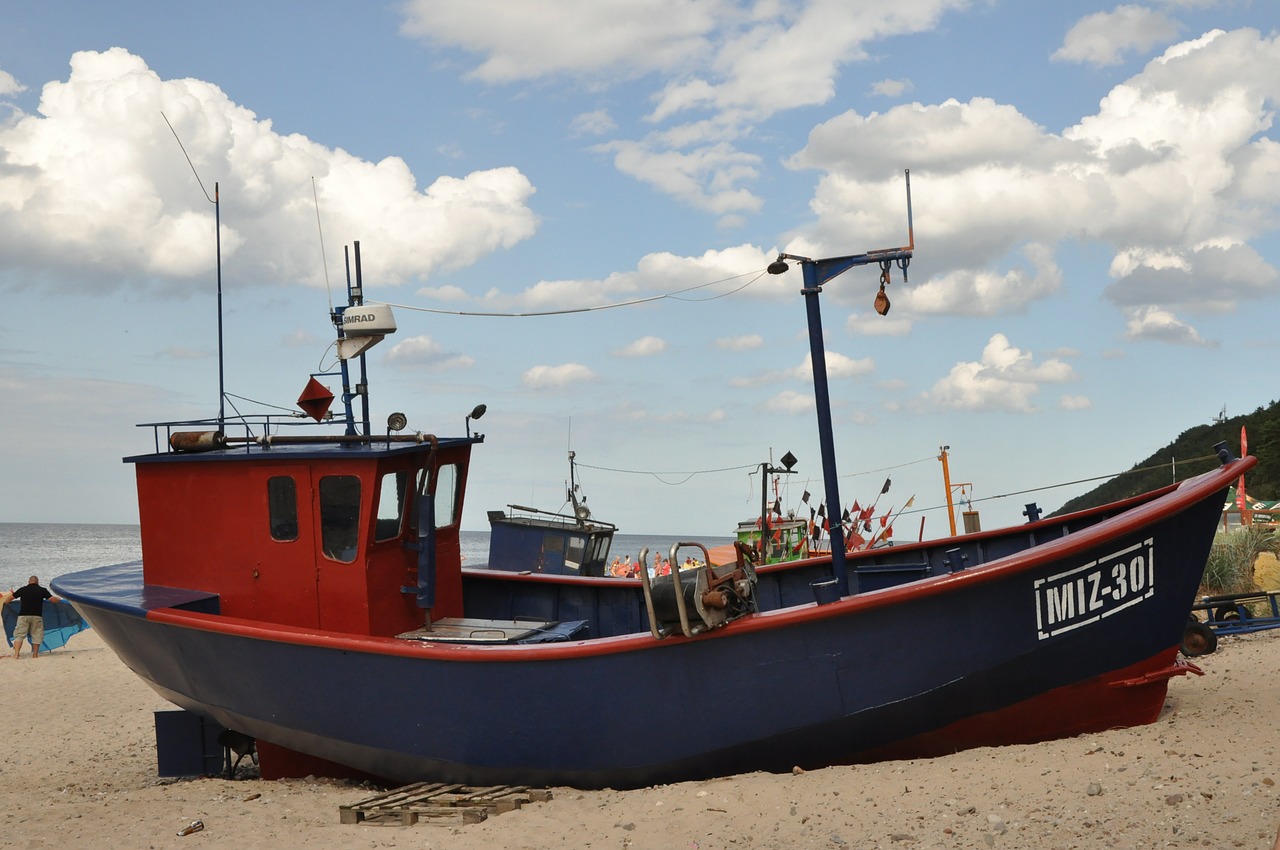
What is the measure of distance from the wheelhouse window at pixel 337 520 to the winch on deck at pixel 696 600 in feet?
9.11

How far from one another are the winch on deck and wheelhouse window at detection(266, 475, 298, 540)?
3273 millimetres

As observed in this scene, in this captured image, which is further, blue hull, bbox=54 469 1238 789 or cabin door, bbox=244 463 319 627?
cabin door, bbox=244 463 319 627

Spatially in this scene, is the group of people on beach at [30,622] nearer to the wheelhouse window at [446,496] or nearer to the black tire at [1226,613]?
the wheelhouse window at [446,496]

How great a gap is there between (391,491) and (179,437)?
2062 mm

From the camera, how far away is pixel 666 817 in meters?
7.06

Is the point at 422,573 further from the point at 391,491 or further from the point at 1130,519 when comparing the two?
the point at 1130,519

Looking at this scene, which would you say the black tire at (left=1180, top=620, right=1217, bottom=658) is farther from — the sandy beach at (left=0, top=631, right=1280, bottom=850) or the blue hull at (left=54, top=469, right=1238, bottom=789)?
the blue hull at (left=54, top=469, right=1238, bottom=789)

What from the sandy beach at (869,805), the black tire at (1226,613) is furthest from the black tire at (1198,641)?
the black tire at (1226,613)

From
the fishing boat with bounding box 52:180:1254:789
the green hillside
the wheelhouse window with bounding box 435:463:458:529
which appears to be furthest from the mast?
the green hillside

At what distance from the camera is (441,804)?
7.93 metres

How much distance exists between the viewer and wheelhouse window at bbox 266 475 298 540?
9148 mm

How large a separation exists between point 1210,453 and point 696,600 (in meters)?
41.7

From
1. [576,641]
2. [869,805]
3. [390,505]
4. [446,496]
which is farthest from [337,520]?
[869,805]

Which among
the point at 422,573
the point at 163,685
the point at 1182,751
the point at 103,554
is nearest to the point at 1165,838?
the point at 1182,751
